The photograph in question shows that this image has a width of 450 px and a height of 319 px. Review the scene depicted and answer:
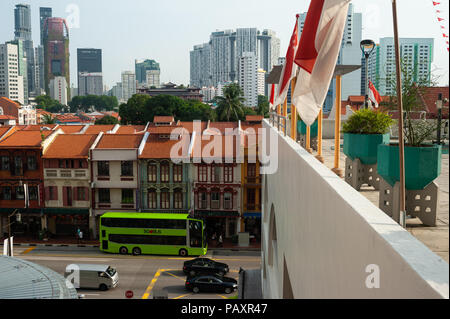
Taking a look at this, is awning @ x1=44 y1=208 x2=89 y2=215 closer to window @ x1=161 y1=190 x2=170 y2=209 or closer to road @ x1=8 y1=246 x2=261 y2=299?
road @ x1=8 y1=246 x2=261 y2=299

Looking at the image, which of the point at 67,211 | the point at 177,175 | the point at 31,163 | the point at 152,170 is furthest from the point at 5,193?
the point at 177,175

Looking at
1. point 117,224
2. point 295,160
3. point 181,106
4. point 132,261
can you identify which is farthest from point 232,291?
point 181,106

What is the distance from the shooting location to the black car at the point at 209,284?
23672mm

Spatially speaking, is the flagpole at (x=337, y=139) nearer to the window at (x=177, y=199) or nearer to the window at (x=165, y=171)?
the window at (x=165, y=171)

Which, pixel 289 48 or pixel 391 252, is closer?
pixel 391 252

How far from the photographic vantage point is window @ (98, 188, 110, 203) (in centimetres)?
3306

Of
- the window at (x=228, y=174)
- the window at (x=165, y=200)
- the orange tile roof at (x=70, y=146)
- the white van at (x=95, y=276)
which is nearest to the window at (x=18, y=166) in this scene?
the orange tile roof at (x=70, y=146)

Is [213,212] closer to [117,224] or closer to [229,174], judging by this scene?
[229,174]

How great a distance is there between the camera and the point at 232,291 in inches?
936

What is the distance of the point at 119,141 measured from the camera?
3334 centimetres

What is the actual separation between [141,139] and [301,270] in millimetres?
29721

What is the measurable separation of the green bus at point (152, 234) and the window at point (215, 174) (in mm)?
4128

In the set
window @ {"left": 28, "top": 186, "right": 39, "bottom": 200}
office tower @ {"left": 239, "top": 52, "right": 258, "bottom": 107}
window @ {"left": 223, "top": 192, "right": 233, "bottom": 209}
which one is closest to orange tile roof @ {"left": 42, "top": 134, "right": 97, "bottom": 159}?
window @ {"left": 28, "top": 186, "right": 39, "bottom": 200}

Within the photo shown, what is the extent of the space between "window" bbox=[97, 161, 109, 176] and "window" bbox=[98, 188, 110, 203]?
1260 mm
